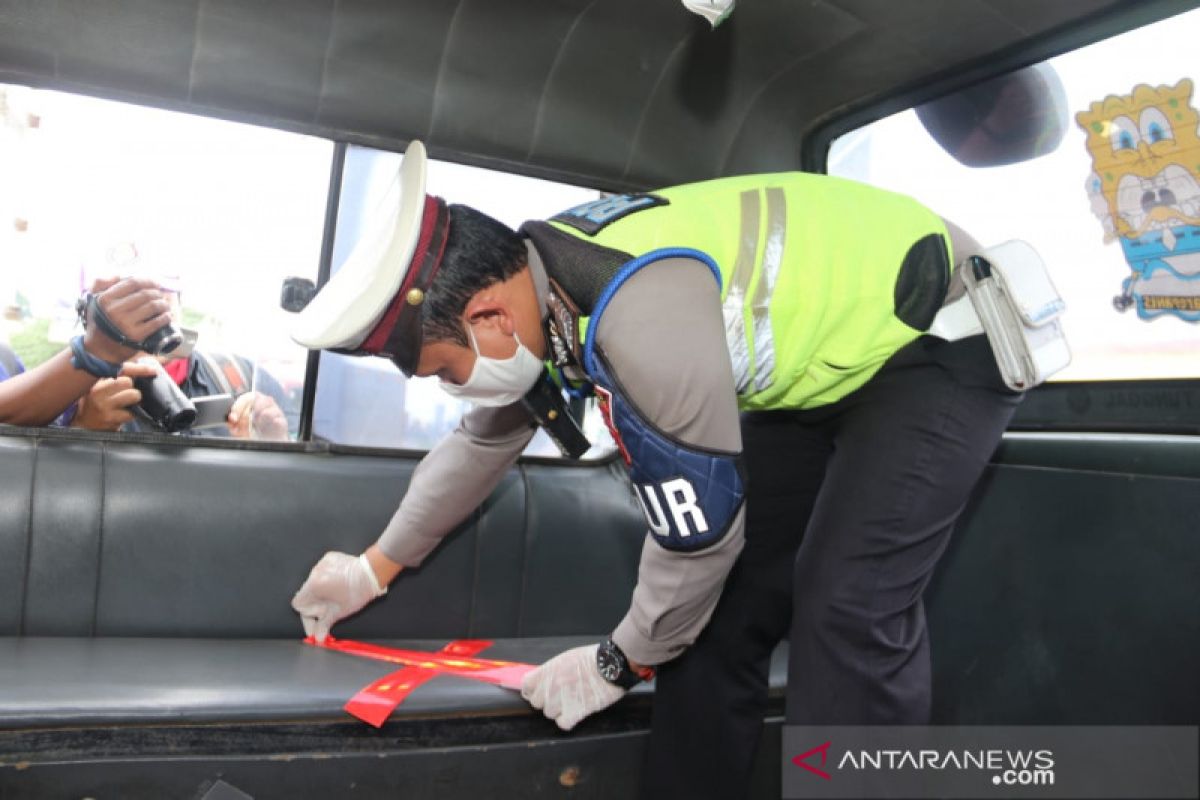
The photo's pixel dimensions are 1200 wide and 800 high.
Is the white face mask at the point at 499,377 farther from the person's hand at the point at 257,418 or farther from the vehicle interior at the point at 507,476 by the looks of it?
the person's hand at the point at 257,418

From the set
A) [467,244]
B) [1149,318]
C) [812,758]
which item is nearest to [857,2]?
[1149,318]

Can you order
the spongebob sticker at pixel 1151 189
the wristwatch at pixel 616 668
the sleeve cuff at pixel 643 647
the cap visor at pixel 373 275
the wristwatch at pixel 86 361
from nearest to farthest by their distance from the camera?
→ the cap visor at pixel 373 275 < the sleeve cuff at pixel 643 647 < the wristwatch at pixel 616 668 < the spongebob sticker at pixel 1151 189 < the wristwatch at pixel 86 361

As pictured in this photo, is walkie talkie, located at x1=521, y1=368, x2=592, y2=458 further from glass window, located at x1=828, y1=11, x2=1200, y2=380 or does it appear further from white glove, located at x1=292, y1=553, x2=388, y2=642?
glass window, located at x1=828, y1=11, x2=1200, y2=380

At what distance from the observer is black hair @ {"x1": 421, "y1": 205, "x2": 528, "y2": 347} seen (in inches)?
55.3

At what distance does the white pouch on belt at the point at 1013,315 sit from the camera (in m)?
1.46

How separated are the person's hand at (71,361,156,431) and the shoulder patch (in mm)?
1098

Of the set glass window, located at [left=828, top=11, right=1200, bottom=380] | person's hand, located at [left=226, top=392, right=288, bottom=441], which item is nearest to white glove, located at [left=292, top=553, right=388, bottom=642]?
person's hand, located at [left=226, top=392, right=288, bottom=441]

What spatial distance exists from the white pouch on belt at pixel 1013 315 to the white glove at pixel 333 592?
1.25 meters

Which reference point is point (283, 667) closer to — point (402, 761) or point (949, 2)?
point (402, 761)

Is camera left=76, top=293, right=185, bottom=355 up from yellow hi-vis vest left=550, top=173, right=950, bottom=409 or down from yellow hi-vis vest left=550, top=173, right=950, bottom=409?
down

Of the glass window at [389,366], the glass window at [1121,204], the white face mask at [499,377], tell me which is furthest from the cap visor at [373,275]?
the glass window at [1121,204]

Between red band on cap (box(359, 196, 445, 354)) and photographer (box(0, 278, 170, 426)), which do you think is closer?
red band on cap (box(359, 196, 445, 354))

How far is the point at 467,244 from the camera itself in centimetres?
142

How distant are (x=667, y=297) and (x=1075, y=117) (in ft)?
4.25
